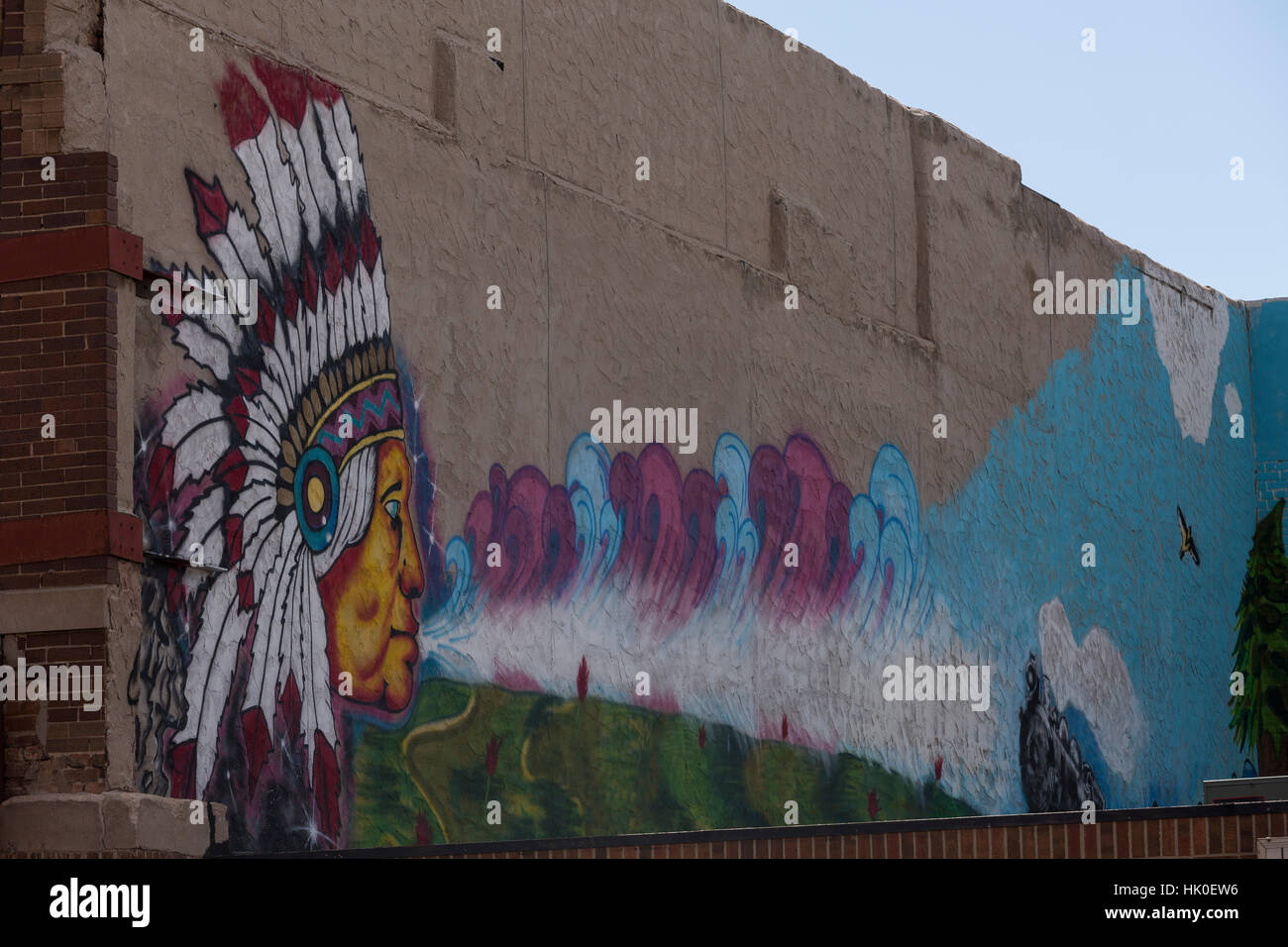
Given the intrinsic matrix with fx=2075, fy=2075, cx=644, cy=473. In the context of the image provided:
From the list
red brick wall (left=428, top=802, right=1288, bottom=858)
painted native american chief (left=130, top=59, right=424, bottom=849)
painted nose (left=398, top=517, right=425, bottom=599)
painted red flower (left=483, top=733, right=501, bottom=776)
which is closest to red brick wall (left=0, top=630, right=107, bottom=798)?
painted native american chief (left=130, top=59, right=424, bottom=849)

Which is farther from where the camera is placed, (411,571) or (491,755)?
(491,755)

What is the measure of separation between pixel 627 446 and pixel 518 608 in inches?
66.6

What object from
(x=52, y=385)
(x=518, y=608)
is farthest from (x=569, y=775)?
(x=52, y=385)

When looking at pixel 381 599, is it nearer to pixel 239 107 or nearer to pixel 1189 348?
pixel 239 107

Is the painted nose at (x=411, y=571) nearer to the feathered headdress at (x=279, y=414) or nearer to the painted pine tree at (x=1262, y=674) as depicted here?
the feathered headdress at (x=279, y=414)

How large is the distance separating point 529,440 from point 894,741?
4.79 meters

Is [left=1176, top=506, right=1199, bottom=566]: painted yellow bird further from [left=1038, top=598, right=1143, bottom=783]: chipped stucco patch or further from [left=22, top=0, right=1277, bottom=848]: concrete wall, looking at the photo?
[left=1038, top=598, right=1143, bottom=783]: chipped stucco patch

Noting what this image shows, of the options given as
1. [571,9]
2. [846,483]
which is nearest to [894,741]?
[846,483]

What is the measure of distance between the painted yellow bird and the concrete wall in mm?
858

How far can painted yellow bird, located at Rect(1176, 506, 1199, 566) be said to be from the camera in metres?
21.8

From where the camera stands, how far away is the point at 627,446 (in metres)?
13.7

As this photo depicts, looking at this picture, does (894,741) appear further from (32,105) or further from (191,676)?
(32,105)

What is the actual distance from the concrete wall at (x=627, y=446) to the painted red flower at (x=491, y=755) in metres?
0.04
